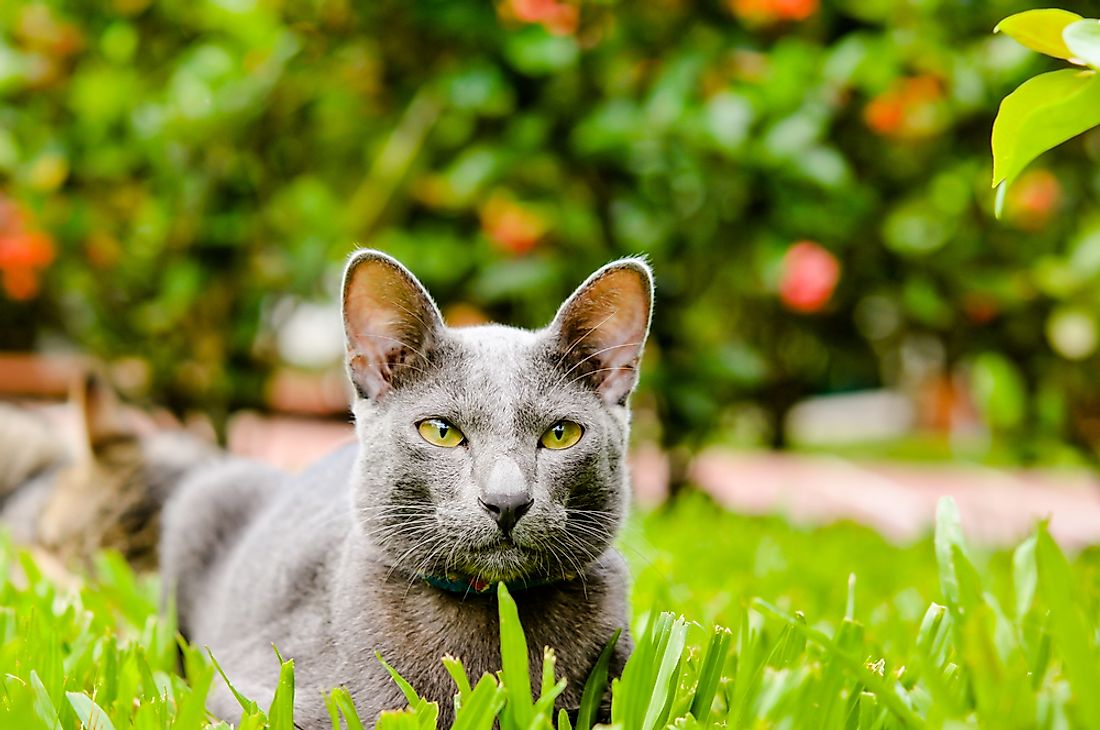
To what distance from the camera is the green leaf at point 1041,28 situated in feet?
2.96

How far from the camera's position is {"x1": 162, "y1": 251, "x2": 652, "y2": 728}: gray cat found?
1.11m

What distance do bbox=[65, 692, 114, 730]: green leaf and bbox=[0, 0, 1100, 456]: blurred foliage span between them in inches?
69.0

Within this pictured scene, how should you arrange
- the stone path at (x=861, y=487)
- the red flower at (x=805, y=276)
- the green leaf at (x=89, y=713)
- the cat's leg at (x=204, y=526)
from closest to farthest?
the green leaf at (x=89, y=713)
the cat's leg at (x=204, y=526)
the red flower at (x=805, y=276)
the stone path at (x=861, y=487)

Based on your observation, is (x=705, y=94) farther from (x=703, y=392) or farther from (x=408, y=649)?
(x=408, y=649)

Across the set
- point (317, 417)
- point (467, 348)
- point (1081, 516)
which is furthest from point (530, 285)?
point (317, 417)

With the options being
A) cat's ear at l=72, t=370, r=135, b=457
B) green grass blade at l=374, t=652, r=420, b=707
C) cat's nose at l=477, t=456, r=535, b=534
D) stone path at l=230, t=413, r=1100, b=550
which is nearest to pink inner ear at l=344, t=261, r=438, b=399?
cat's nose at l=477, t=456, r=535, b=534

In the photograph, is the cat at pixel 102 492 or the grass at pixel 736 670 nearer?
the grass at pixel 736 670

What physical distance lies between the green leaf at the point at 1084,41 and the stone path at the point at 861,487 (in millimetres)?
2162

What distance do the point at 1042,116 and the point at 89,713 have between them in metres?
1.15

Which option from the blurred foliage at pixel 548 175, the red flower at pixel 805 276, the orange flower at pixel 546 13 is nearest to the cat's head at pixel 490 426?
the blurred foliage at pixel 548 175

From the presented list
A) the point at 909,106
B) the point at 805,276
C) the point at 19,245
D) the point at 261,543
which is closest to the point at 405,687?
the point at 261,543

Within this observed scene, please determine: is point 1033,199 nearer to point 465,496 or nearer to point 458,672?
point 465,496

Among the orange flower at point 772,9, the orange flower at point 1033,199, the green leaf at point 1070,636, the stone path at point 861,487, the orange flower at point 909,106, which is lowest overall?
the stone path at point 861,487

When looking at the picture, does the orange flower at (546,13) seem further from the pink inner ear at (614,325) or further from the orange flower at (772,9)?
the pink inner ear at (614,325)
